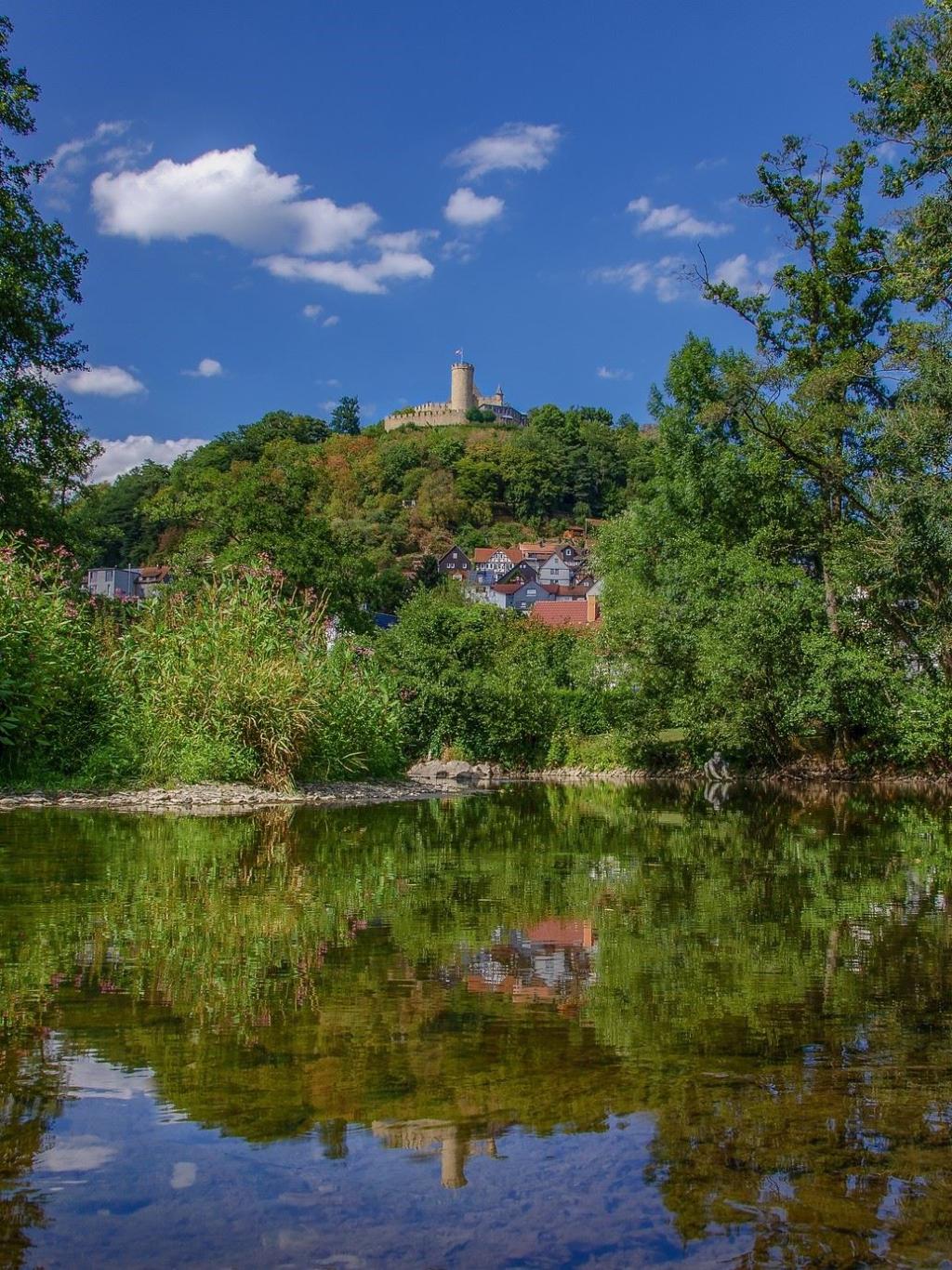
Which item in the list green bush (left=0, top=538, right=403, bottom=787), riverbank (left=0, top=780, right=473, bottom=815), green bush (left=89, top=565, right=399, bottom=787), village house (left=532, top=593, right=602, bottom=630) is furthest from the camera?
village house (left=532, top=593, right=602, bottom=630)

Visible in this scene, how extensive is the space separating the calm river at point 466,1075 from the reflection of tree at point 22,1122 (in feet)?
0.05

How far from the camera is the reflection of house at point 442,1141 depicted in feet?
10.6

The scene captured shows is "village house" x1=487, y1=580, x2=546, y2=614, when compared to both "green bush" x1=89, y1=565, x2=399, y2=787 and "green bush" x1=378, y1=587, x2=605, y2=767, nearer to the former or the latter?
"green bush" x1=378, y1=587, x2=605, y2=767

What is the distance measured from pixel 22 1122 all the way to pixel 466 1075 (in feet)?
4.98

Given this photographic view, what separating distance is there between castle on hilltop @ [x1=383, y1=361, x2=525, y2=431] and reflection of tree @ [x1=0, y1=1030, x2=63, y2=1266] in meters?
182

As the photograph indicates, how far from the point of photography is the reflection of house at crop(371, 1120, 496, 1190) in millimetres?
3232

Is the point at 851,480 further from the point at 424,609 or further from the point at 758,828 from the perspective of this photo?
the point at 758,828

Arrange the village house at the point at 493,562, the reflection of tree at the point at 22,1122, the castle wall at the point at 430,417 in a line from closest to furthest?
the reflection of tree at the point at 22,1122, the village house at the point at 493,562, the castle wall at the point at 430,417

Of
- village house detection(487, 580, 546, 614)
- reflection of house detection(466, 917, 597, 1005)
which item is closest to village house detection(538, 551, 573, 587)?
village house detection(487, 580, 546, 614)

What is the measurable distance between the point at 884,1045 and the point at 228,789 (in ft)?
42.1

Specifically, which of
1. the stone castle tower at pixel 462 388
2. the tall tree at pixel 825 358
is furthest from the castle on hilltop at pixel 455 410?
the tall tree at pixel 825 358

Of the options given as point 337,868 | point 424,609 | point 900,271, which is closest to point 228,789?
point 337,868

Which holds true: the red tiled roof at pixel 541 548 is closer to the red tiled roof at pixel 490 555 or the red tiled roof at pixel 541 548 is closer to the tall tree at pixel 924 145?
the red tiled roof at pixel 490 555

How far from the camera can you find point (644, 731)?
29.0 m
